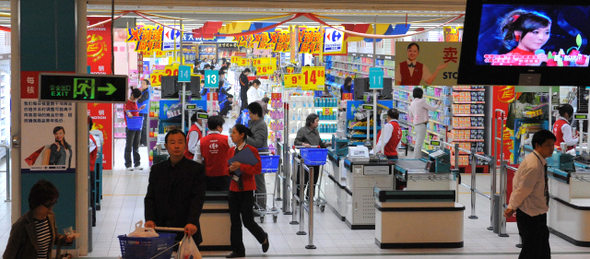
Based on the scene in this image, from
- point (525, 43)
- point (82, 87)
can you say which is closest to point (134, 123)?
point (82, 87)

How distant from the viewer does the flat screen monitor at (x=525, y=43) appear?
4633 millimetres

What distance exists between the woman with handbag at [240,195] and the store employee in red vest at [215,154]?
962 mm

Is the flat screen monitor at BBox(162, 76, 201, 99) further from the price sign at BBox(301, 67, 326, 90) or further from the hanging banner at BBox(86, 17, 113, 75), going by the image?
the price sign at BBox(301, 67, 326, 90)

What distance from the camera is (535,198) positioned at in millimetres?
6145

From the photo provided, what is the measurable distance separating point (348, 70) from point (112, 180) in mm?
10057

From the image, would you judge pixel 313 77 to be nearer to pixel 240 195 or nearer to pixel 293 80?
pixel 293 80

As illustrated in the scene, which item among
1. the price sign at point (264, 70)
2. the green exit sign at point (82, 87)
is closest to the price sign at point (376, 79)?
the green exit sign at point (82, 87)

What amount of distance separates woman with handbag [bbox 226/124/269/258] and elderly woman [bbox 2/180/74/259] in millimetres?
2740

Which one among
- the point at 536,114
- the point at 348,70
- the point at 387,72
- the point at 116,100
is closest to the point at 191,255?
the point at 116,100

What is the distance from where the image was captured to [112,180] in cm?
1259

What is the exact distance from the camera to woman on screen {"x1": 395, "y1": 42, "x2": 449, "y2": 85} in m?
7.83

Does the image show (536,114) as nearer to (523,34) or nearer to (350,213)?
(350,213)

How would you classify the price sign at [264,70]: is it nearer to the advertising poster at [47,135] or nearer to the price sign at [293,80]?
the price sign at [293,80]

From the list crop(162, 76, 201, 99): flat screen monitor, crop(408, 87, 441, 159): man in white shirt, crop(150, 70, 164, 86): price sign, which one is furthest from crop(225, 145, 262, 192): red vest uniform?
crop(150, 70, 164, 86): price sign
